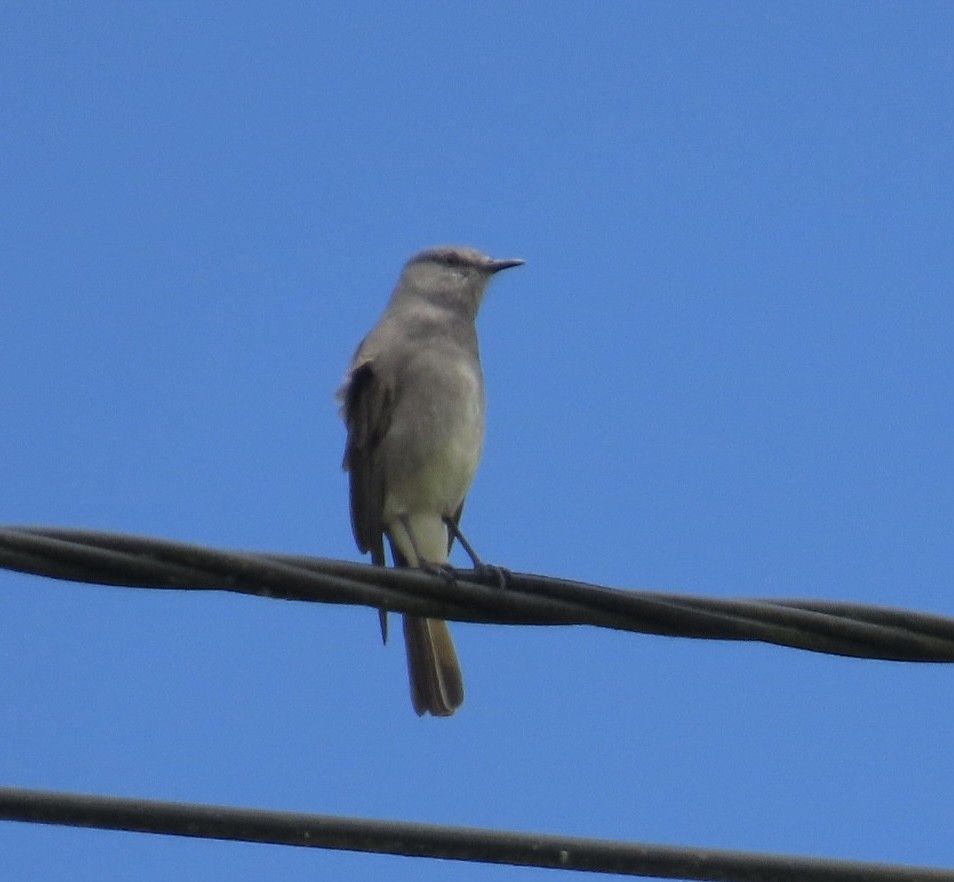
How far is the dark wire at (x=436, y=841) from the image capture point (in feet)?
11.9

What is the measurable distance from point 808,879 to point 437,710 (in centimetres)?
399

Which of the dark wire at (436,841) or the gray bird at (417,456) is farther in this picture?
the gray bird at (417,456)

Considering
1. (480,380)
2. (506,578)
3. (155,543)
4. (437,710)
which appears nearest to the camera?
(155,543)

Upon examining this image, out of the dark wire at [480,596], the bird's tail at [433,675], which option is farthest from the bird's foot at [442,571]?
the bird's tail at [433,675]

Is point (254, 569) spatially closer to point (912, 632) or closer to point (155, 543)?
point (155, 543)

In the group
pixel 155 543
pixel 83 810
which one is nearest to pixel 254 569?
pixel 155 543

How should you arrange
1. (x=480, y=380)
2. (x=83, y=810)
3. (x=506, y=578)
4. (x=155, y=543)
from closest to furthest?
1. (x=83, y=810)
2. (x=155, y=543)
3. (x=506, y=578)
4. (x=480, y=380)

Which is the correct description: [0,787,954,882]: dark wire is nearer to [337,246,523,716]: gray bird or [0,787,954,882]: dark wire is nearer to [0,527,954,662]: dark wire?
[0,527,954,662]: dark wire

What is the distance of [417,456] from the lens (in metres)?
7.75

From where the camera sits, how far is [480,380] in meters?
8.23

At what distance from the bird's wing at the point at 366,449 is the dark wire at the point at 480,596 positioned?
348 centimetres

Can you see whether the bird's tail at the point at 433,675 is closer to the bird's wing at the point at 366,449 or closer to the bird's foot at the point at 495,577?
the bird's wing at the point at 366,449

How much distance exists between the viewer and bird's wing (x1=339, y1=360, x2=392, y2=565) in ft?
25.7

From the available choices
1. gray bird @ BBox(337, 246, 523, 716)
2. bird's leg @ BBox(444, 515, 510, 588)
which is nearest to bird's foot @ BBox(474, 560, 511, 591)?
bird's leg @ BBox(444, 515, 510, 588)
